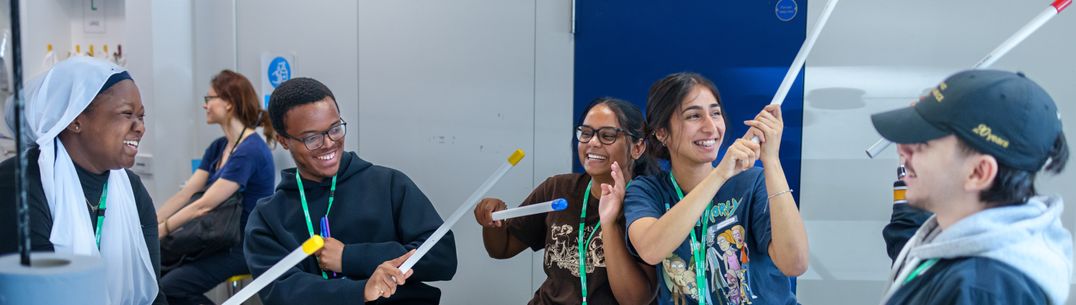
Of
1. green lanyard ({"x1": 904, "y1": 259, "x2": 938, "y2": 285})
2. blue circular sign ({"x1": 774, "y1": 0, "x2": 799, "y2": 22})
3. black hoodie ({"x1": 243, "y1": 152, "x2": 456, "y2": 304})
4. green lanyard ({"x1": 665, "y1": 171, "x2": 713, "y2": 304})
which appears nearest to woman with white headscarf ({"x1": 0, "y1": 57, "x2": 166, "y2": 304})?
black hoodie ({"x1": 243, "y1": 152, "x2": 456, "y2": 304})

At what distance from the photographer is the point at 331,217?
2.09m

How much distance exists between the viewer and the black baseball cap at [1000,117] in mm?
1098

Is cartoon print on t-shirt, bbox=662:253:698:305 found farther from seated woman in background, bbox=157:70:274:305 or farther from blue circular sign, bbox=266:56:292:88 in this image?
blue circular sign, bbox=266:56:292:88

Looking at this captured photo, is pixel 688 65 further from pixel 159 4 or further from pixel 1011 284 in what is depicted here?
pixel 159 4

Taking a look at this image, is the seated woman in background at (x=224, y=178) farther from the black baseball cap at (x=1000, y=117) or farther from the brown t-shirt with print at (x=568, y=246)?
the black baseball cap at (x=1000, y=117)

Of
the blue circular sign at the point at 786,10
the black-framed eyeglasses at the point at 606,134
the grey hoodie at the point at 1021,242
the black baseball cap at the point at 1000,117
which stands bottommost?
the grey hoodie at the point at 1021,242

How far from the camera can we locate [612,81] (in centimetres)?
322

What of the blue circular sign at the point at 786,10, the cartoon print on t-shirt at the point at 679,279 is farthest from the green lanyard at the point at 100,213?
the blue circular sign at the point at 786,10

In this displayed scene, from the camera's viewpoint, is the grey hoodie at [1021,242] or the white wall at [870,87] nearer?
the grey hoodie at [1021,242]

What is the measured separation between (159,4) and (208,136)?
721 millimetres

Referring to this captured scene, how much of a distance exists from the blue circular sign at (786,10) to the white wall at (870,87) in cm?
6

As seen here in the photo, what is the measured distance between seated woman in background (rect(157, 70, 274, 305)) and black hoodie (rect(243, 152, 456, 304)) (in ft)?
4.99

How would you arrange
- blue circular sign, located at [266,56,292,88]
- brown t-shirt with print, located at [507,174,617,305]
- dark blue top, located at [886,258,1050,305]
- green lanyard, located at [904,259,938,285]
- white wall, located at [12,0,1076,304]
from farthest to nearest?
blue circular sign, located at [266,56,292,88] < white wall, located at [12,0,1076,304] < brown t-shirt with print, located at [507,174,617,305] < green lanyard, located at [904,259,938,285] < dark blue top, located at [886,258,1050,305]

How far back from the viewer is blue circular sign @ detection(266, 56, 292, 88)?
12.8 feet
